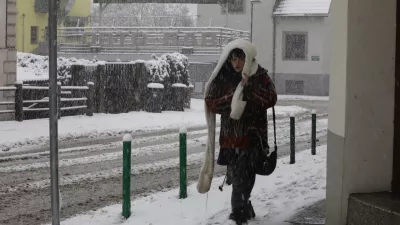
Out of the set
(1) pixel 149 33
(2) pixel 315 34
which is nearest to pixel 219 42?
(1) pixel 149 33

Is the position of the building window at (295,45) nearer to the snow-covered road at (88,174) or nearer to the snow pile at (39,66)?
the snow pile at (39,66)

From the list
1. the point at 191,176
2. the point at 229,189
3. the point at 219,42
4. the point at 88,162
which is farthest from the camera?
the point at 219,42

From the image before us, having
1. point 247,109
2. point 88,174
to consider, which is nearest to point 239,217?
point 247,109

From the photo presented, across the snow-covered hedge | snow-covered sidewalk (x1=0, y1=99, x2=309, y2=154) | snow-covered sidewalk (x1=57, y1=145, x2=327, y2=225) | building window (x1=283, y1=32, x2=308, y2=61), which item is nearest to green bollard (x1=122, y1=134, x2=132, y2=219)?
snow-covered sidewalk (x1=57, y1=145, x2=327, y2=225)

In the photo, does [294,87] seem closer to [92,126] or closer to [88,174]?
[92,126]

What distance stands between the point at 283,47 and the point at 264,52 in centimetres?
131

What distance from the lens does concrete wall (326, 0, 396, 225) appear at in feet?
18.9

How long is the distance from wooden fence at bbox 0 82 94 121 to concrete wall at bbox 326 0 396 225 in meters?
13.1

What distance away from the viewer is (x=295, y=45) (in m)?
43.1

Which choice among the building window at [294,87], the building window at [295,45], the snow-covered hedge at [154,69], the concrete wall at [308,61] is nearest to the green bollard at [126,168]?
the snow-covered hedge at [154,69]

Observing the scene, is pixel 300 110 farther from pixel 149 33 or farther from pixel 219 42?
pixel 149 33

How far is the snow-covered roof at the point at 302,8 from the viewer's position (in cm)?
4206

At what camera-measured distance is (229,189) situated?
9.02m

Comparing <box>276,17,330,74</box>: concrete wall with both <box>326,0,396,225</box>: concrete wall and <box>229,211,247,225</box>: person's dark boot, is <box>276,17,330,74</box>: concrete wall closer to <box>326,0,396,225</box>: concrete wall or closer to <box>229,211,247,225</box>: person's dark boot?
<box>229,211,247,225</box>: person's dark boot
